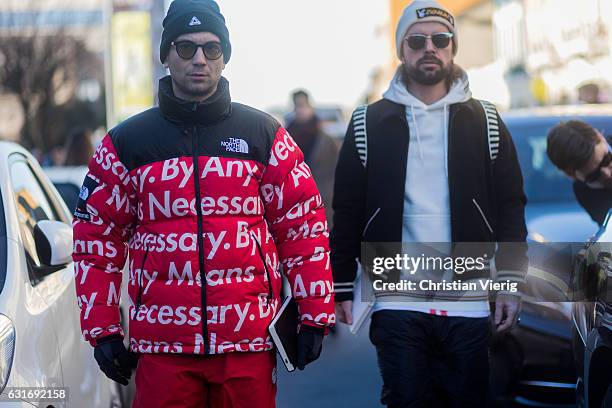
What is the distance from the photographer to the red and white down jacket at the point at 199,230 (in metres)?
4.11

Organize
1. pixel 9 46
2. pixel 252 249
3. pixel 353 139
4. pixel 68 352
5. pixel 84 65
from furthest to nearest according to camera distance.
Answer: pixel 84 65
pixel 9 46
pixel 353 139
pixel 68 352
pixel 252 249

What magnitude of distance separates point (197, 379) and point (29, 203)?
1598mm

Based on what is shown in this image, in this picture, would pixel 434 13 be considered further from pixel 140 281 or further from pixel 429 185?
pixel 140 281

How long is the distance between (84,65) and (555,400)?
3639 centimetres

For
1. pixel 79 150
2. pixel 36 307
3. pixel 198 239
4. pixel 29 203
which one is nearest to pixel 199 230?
pixel 198 239

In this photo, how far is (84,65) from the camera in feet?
137

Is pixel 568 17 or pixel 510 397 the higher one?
pixel 568 17

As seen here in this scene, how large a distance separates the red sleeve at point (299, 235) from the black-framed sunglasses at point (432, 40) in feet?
3.49

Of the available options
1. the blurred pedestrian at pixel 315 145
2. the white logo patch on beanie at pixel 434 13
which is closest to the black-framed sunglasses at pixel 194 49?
the white logo patch on beanie at pixel 434 13

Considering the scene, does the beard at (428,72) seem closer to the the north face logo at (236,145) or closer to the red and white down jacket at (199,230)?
the red and white down jacket at (199,230)

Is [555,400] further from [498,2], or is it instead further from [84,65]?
[498,2]

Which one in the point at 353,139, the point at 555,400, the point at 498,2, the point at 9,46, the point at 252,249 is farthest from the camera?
the point at 498,2

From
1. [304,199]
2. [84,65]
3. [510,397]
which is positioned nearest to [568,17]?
[84,65]

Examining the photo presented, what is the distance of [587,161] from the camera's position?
19.9 ft
